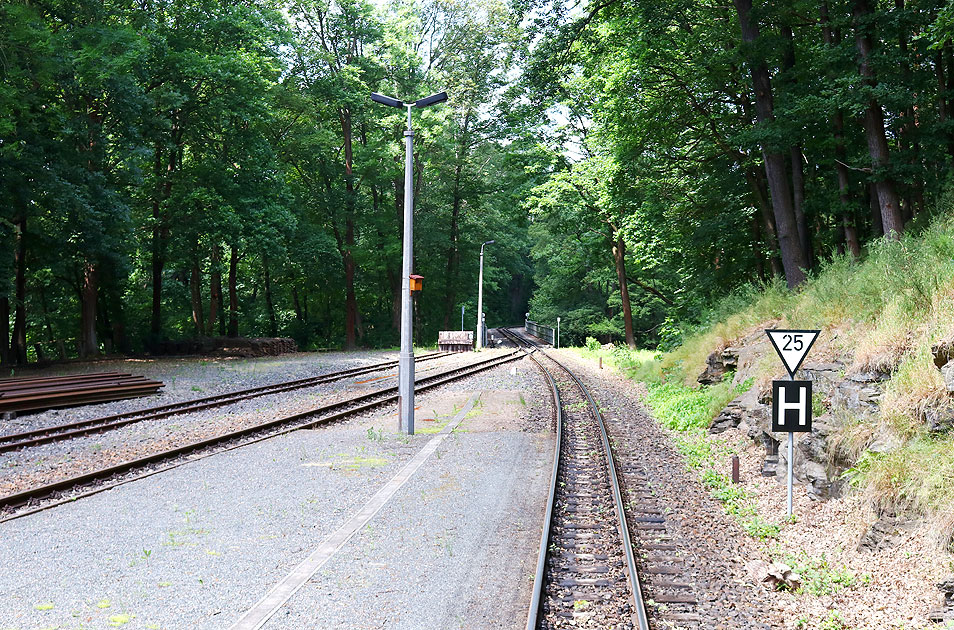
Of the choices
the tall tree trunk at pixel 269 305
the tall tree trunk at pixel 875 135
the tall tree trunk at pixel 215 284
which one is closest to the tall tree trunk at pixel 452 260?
the tall tree trunk at pixel 269 305

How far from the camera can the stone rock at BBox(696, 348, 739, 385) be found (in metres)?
15.1

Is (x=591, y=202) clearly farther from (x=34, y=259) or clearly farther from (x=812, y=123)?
(x=34, y=259)

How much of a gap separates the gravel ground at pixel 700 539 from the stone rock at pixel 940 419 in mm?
2097

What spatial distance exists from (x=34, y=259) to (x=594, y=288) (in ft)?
137

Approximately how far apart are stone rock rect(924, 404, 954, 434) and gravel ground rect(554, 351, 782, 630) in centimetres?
210

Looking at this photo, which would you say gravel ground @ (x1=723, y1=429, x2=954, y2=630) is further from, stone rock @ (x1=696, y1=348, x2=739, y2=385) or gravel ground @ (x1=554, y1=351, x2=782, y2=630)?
stone rock @ (x1=696, y1=348, x2=739, y2=385)

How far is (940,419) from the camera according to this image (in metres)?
6.57

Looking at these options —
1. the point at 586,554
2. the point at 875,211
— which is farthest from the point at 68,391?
the point at 875,211

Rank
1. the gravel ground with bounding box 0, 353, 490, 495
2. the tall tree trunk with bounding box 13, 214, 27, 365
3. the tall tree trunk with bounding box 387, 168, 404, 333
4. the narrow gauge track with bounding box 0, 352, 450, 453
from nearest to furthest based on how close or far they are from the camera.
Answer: the gravel ground with bounding box 0, 353, 490, 495
the narrow gauge track with bounding box 0, 352, 450, 453
the tall tree trunk with bounding box 13, 214, 27, 365
the tall tree trunk with bounding box 387, 168, 404, 333

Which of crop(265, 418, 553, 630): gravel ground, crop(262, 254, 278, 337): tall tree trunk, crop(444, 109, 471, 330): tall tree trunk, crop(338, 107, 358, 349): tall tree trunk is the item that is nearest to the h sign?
crop(265, 418, 553, 630): gravel ground

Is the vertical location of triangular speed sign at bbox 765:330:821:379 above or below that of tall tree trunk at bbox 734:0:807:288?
below

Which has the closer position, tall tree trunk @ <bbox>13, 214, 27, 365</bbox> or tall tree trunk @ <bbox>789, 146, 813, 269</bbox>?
tall tree trunk @ <bbox>789, 146, 813, 269</bbox>

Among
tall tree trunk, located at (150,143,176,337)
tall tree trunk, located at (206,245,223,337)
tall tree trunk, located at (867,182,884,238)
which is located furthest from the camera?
tall tree trunk, located at (206,245,223,337)

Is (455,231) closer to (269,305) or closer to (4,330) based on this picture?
(269,305)
